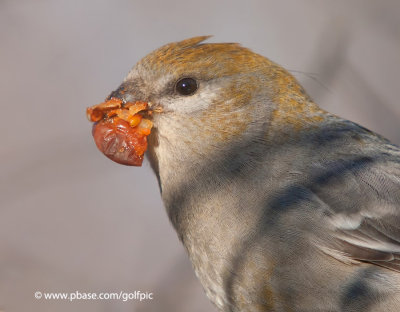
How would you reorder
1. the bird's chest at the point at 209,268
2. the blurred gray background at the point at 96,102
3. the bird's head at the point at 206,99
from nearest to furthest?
the bird's chest at the point at 209,268 < the bird's head at the point at 206,99 < the blurred gray background at the point at 96,102

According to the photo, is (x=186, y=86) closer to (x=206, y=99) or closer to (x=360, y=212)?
(x=206, y=99)

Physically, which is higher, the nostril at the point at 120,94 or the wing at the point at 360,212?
the nostril at the point at 120,94

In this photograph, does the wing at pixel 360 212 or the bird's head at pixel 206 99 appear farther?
the bird's head at pixel 206 99

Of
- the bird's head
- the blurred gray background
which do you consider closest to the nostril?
the bird's head

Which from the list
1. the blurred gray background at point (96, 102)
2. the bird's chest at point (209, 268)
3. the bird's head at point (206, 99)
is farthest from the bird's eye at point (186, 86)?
the blurred gray background at point (96, 102)

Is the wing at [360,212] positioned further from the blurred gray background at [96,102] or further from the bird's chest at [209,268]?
the blurred gray background at [96,102]

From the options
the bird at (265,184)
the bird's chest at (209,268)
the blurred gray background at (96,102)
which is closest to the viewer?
the bird at (265,184)

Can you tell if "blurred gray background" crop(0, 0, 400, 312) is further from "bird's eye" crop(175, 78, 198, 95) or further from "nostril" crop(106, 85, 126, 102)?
"bird's eye" crop(175, 78, 198, 95)
